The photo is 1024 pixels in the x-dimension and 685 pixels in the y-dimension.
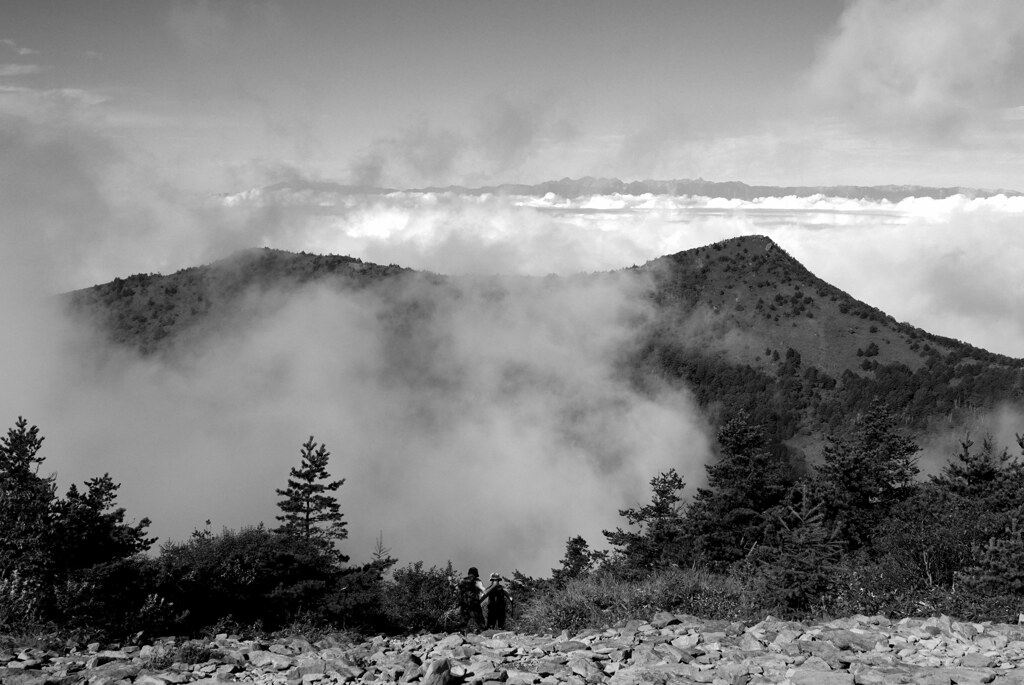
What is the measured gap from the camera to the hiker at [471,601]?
15.5 meters

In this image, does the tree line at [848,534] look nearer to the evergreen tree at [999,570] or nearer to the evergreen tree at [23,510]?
the evergreen tree at [999,570]

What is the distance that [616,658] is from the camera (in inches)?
393

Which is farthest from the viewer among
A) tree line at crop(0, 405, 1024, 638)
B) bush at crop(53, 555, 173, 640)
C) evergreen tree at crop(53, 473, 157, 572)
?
evergreen tree at crop(53, 473, 157, 572)

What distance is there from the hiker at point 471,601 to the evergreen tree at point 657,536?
17872 millimetres

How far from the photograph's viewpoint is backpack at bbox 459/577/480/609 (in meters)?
15.5

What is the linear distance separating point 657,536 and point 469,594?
2419 cm

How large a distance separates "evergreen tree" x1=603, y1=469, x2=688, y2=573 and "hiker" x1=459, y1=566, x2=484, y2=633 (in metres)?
17.9

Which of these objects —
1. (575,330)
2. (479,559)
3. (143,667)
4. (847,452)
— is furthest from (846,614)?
(575,330)

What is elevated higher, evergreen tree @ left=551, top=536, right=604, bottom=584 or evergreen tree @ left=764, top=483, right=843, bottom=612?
evergreen tree @ left=764, top=483, right=843, bottom=612

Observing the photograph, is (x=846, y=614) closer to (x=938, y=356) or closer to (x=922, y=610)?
(x=922, y=610)

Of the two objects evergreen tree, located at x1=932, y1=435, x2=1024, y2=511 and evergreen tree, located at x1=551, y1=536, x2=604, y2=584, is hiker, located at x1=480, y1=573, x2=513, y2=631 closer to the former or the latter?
evergreen tree, located at x1=551, y1=536, x2=604, y2=584

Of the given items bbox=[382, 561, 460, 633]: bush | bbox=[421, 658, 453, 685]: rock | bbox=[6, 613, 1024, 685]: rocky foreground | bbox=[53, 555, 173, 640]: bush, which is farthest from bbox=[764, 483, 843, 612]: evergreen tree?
bbox=[53, 555, 173, 640]: bush

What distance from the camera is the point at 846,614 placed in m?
13.8

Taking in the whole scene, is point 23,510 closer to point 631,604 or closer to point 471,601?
point 471,601
